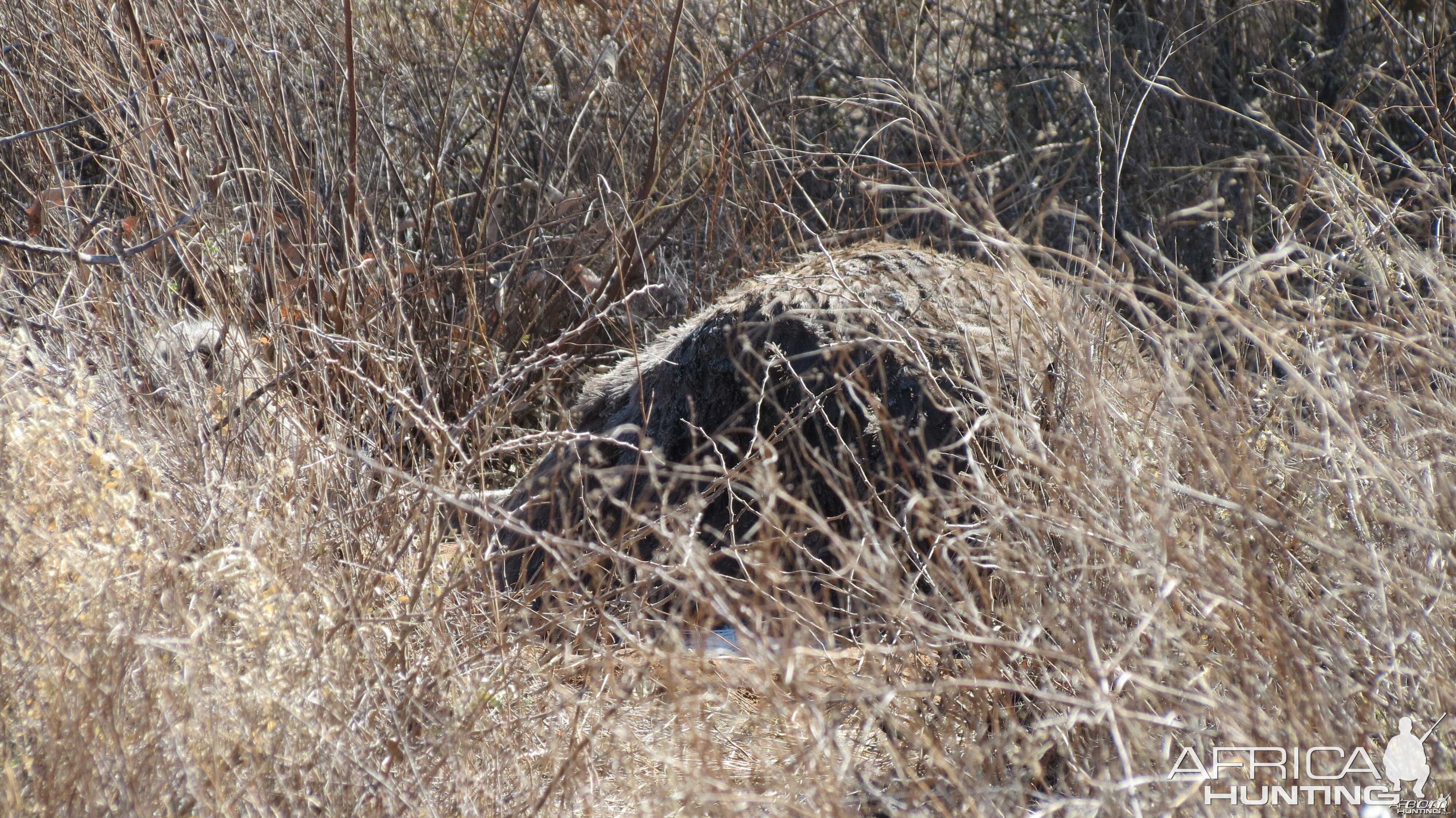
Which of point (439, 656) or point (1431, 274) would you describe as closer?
point (1431, 274)

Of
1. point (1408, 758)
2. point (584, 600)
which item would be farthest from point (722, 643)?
point (1408, 758)

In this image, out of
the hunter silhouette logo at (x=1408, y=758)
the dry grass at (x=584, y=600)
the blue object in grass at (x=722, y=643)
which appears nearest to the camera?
the hunter silhouette logo at (x=1408, y=758)

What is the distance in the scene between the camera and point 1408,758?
6.17ft

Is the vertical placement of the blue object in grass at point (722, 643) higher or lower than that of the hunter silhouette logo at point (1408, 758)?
lower

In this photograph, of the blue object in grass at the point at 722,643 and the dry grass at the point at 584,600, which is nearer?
the dry grass at the point at 584,600

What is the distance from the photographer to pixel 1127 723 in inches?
74.9

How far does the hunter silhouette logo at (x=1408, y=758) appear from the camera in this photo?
186cm

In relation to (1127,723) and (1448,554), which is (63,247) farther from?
(1448,554)

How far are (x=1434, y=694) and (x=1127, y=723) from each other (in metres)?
0.52

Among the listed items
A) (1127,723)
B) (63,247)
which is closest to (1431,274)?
(1127,723)

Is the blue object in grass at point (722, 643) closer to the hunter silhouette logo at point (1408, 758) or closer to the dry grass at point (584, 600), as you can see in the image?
the dry grass at point (584, 600)

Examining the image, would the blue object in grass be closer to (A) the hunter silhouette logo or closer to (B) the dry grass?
(B) the dry grass

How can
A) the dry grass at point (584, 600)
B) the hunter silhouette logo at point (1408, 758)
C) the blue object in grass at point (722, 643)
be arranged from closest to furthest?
the hunter silhouette logo at point (1408, 758) → the dry grass at point (584, 600) → the blue object in grass at point (722, 643)

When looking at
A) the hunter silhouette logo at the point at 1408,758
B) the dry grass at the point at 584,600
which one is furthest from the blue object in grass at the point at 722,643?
the hunter silhouette logo at the point at 1408,758
